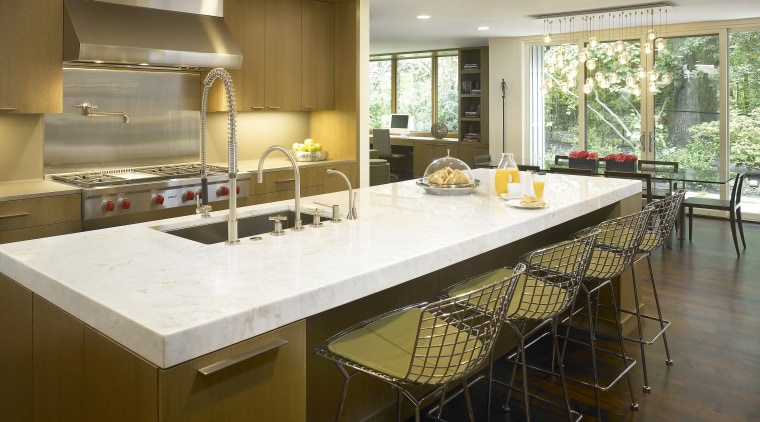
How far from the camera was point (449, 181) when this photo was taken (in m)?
3.50

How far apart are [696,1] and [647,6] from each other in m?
0.51

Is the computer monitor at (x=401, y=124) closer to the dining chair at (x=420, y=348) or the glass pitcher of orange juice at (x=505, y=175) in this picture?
the glass pitcher of orange juice at (x=505, y=175)

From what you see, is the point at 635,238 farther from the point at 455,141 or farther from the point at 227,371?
the point at 455,141

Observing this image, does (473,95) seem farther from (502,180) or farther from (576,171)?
(502,180)

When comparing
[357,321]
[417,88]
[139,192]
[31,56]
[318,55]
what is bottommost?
[357,321]

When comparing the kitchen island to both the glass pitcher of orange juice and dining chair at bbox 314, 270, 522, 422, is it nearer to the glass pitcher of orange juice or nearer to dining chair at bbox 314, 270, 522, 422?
dining chair at bbox 314, 270, 522, 422

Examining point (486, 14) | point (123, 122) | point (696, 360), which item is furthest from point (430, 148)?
point (696, 360)

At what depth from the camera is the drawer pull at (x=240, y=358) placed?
59.2 inches

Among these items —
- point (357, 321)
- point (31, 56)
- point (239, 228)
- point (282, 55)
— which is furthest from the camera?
point (282, 55)

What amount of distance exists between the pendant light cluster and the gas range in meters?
3.51

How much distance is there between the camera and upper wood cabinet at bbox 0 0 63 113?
4.00m

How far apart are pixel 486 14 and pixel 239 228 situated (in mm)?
5437

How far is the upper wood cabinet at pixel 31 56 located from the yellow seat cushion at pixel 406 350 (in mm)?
3163

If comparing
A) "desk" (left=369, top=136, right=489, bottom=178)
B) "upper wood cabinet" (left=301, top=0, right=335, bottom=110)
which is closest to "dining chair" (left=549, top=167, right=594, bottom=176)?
"upper wood cabinet" (left=301, top=0, right=335, bottom=110)
